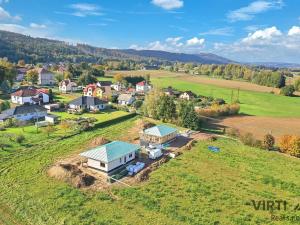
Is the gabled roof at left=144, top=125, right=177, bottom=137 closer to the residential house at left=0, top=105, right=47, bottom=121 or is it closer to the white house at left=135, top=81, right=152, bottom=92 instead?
the residential house at left=0, top=105, right=47, bottom=121

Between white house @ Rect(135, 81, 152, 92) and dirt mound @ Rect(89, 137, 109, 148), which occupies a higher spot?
white house @ Rect(135, 81, 152, 92)

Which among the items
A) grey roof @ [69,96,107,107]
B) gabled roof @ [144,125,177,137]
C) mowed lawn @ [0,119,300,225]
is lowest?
mowed lawn @ [0,119,300,225]

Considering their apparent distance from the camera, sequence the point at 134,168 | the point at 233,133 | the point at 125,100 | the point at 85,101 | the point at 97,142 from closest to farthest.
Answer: the point at 134,168 → the point at 97,142 → the point at 233,133 → the point at 85,101 → the point at 125,100

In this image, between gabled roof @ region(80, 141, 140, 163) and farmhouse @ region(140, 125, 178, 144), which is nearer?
gabled roof @ region(80, 141, 140, 163)

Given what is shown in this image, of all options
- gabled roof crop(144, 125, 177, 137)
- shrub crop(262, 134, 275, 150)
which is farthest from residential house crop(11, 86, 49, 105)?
shrub crop(262, 134, 275, 150)

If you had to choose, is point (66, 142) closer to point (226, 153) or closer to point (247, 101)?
point (226, 153)

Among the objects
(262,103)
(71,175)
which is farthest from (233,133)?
(262,103)

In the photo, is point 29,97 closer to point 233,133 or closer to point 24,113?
point 24,113
